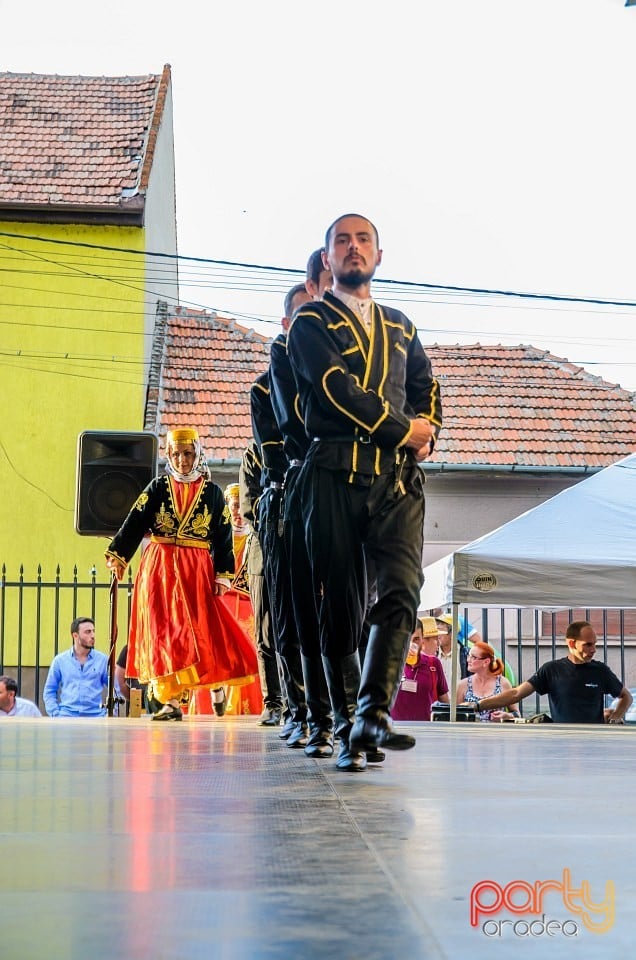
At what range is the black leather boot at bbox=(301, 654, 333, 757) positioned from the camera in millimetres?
5344

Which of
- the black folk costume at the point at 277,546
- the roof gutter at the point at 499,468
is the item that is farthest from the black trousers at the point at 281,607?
the roof gutter at the point at 499,468

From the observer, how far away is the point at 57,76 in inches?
1068

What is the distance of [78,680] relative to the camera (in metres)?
13.5

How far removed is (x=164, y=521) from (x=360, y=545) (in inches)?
206

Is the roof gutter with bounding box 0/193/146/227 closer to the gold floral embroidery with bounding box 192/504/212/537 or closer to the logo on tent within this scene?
the logo on tent

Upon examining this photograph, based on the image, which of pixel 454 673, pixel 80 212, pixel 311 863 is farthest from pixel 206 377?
pixel 311 863

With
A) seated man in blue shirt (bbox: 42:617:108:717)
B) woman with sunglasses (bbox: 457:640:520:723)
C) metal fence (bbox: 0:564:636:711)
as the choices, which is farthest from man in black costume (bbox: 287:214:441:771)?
metal fence (bbox: 0:564:636:711)

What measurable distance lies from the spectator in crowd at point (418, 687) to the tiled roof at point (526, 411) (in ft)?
36.8

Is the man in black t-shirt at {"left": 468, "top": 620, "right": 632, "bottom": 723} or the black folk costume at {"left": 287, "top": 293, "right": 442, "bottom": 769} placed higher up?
the black folk costume at {"left": 287, "top": 293, "right": 442, "bottom": 769}

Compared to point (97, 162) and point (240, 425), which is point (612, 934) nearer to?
point (240, 425)

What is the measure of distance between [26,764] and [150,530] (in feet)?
17.4

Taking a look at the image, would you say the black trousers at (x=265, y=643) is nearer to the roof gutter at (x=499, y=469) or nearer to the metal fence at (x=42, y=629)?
the metal fence at (x=42, y=629)

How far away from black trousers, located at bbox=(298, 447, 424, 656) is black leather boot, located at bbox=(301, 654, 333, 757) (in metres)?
0.64

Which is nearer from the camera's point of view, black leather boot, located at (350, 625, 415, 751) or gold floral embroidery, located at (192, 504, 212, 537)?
black leather boot, located at (350, 625, 415, 751)
